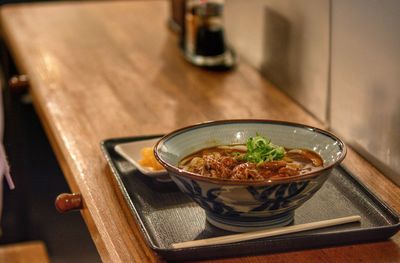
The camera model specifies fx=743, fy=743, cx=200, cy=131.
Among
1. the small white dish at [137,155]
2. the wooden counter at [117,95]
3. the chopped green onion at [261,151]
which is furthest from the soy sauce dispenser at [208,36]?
the chopped green onion at [261,151]

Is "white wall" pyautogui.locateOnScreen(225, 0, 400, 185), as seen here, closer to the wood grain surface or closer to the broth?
the broth

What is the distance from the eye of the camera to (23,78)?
2029 millimetres

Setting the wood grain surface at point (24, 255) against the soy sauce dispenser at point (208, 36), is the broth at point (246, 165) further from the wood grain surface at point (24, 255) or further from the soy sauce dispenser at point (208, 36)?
the wood grain surface at point (24, 255)

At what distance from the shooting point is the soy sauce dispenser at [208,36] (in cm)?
203

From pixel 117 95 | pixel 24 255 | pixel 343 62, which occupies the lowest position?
pixel 24 255

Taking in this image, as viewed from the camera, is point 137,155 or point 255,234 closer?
point 255,234

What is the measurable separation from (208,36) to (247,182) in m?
1.10

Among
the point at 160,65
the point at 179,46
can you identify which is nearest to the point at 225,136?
the point at 160,65

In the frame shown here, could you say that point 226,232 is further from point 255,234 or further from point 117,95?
point 117,95

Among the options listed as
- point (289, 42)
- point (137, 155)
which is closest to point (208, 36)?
point (289, 42)

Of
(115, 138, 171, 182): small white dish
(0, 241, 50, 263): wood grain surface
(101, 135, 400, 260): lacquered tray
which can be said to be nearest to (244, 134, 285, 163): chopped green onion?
(101, 135, 400, 260): lacquered tray

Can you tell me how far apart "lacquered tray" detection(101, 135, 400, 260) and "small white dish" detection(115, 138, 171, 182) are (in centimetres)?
2

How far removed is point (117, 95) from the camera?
6.05 feet

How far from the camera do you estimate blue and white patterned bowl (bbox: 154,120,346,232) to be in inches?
40.4
